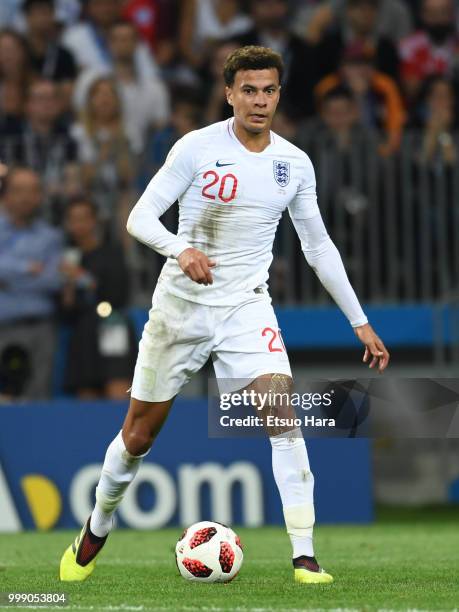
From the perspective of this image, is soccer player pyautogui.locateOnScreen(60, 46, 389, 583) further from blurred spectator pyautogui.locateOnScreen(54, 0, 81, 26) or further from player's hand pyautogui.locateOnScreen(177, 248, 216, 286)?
blurred spectator pyautogui.locateOnScreen(54, 0, 81, 26)

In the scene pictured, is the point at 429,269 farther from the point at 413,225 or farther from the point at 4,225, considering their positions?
the point at 4,225

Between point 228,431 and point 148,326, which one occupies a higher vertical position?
point 148,326

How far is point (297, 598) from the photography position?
6.49 metres

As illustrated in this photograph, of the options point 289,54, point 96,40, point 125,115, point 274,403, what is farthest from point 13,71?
point 274,403

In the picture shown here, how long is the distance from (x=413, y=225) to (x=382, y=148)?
82 cm

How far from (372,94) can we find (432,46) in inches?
53.7

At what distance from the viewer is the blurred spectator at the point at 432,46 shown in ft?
50.0

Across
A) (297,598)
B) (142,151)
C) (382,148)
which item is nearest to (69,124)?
(142,151)

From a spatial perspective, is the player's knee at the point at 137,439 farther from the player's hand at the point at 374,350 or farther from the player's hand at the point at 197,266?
the player's hand at the point at 374,350

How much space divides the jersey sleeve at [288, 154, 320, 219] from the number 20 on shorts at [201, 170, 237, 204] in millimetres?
384

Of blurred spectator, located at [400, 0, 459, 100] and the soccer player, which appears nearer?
the soccer player

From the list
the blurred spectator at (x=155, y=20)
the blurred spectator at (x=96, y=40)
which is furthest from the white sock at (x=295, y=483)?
the blurred spectator at (x=155, y=20)

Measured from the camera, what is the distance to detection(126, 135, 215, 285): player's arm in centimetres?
689

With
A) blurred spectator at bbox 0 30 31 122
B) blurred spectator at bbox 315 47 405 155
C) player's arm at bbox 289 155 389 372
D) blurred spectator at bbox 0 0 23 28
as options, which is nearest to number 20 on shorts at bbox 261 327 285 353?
player's arm at bbox 289 155 389 372
